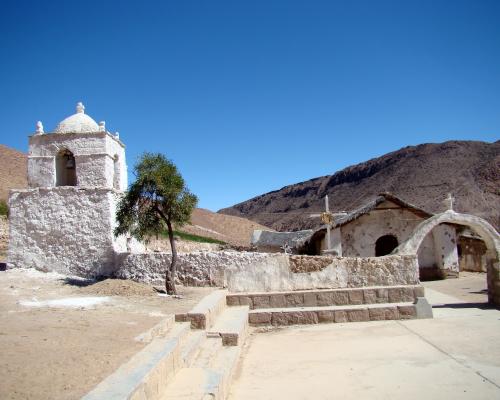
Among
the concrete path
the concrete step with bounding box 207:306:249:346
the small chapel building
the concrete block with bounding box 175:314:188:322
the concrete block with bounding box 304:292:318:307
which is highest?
the small chapel building

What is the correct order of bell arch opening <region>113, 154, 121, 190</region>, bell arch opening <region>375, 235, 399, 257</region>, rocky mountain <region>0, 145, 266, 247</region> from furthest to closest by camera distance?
rocky mountain <region>0, 145, 266, 247</region> → bell arch opening <region>375, 235, 399, 257</region> → bell arch opening <region>113, 154, 121, 190</region>

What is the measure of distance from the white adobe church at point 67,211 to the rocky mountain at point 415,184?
37.1 metres

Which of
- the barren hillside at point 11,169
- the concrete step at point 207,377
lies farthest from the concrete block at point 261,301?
the barren hillside at point 11,169

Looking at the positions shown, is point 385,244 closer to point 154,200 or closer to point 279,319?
point 154,200

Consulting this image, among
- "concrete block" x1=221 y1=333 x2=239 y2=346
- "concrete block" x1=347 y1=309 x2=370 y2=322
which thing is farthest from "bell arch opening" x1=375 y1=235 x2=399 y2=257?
"concrete block" x1=221 y1=333 x2=239 y2=346

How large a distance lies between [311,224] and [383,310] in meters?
61.3

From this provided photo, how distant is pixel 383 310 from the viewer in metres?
8.78

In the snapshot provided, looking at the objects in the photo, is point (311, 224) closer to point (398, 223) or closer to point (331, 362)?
point (398, 223)

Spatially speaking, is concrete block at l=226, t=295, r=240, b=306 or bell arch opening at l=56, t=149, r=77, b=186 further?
bell arch opening at l=56, t=149, r=77, b=186

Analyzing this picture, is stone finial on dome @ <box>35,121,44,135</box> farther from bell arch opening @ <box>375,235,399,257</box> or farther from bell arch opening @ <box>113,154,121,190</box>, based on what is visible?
bell arch opening @ <box>375,235,399,257</box>

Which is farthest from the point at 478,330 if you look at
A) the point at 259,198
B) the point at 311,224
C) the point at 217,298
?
the point at 259,198

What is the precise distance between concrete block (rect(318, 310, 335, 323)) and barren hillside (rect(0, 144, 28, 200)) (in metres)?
33.1

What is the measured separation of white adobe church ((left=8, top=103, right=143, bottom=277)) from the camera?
16219 millimetres

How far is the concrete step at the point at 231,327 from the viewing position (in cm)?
676
